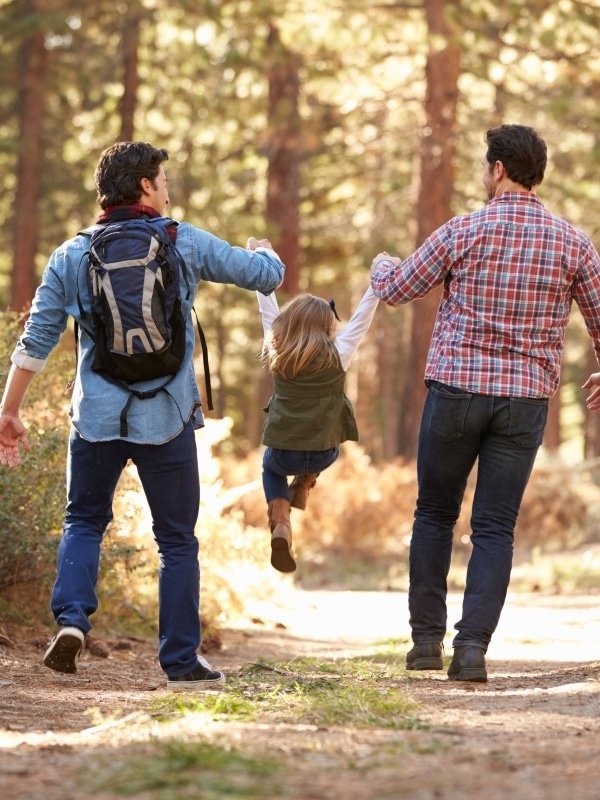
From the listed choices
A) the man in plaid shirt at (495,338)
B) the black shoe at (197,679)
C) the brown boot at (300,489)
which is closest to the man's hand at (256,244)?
the man in plaid shirt at (495,338)

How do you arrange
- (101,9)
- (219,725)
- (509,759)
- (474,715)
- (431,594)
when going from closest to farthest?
1. (509,759)
2. (219,725)
3. (474,715)
4. (431,594)
5. (101,9)

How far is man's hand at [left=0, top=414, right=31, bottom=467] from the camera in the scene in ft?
16.7

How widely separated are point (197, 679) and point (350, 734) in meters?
1.51

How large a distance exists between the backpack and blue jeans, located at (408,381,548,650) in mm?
1164

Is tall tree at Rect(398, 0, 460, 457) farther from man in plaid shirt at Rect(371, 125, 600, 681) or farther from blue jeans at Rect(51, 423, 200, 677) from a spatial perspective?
blue jeans at Rect(51, 423, 200, 677)

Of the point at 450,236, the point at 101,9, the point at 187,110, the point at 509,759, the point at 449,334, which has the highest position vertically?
the point at 101,9

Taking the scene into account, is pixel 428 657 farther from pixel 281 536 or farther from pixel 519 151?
pixel 519 151

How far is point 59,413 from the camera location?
750 cm

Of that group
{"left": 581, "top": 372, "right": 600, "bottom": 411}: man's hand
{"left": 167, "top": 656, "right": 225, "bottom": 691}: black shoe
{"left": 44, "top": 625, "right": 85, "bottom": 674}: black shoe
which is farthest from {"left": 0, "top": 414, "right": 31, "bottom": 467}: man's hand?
{"left": 581, "top": 372, "right": 600, "bottom": 411}: man's hand

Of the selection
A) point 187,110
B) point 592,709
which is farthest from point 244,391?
point 592,709

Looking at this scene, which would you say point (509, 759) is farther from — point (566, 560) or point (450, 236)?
point (566, 560)

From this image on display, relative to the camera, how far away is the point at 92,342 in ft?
16.6

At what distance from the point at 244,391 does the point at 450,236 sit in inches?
1360

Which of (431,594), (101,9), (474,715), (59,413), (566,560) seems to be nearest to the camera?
(474,715)
